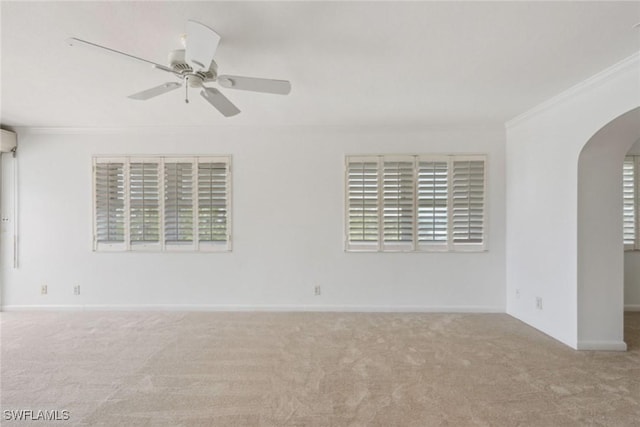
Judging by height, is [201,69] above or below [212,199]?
above

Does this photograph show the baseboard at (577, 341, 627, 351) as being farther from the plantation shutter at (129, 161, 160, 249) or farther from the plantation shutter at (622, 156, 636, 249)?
the plantation shutter at (129, 161, 160, 249)

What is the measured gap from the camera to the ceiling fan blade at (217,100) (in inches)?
81.5

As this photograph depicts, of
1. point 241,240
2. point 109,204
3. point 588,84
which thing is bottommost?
point 241,240

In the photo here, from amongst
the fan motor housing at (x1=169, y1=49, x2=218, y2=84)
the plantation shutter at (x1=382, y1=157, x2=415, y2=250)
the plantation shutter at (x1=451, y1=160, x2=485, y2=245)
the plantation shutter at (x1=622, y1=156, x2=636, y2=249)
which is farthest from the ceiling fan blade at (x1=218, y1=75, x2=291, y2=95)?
the plantation shutter at (x1=622, y1=156, x2=636, y2=249)

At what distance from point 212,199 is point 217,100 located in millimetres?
2077

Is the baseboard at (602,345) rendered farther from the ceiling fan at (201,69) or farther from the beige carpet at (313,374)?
the ceiling fan at (201,69)

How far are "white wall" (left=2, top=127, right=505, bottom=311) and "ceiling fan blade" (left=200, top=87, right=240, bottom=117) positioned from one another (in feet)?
5.44

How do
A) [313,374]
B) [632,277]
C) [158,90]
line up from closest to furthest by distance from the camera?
[158,90] < [313,374] < [632,277]

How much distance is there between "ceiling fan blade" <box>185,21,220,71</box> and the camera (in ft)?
4.64

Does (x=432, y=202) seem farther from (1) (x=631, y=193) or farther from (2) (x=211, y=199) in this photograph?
(2) (x=211, y=199)

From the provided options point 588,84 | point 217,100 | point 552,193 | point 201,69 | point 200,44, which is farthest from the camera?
point 552,193

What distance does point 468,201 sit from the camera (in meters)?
3.93

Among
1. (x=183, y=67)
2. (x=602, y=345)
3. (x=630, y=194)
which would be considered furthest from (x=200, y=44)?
(x=630, y=194)

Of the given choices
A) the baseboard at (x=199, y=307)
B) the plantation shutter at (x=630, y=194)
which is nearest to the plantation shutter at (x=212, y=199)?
the baseboard at (x=199, y=307)
